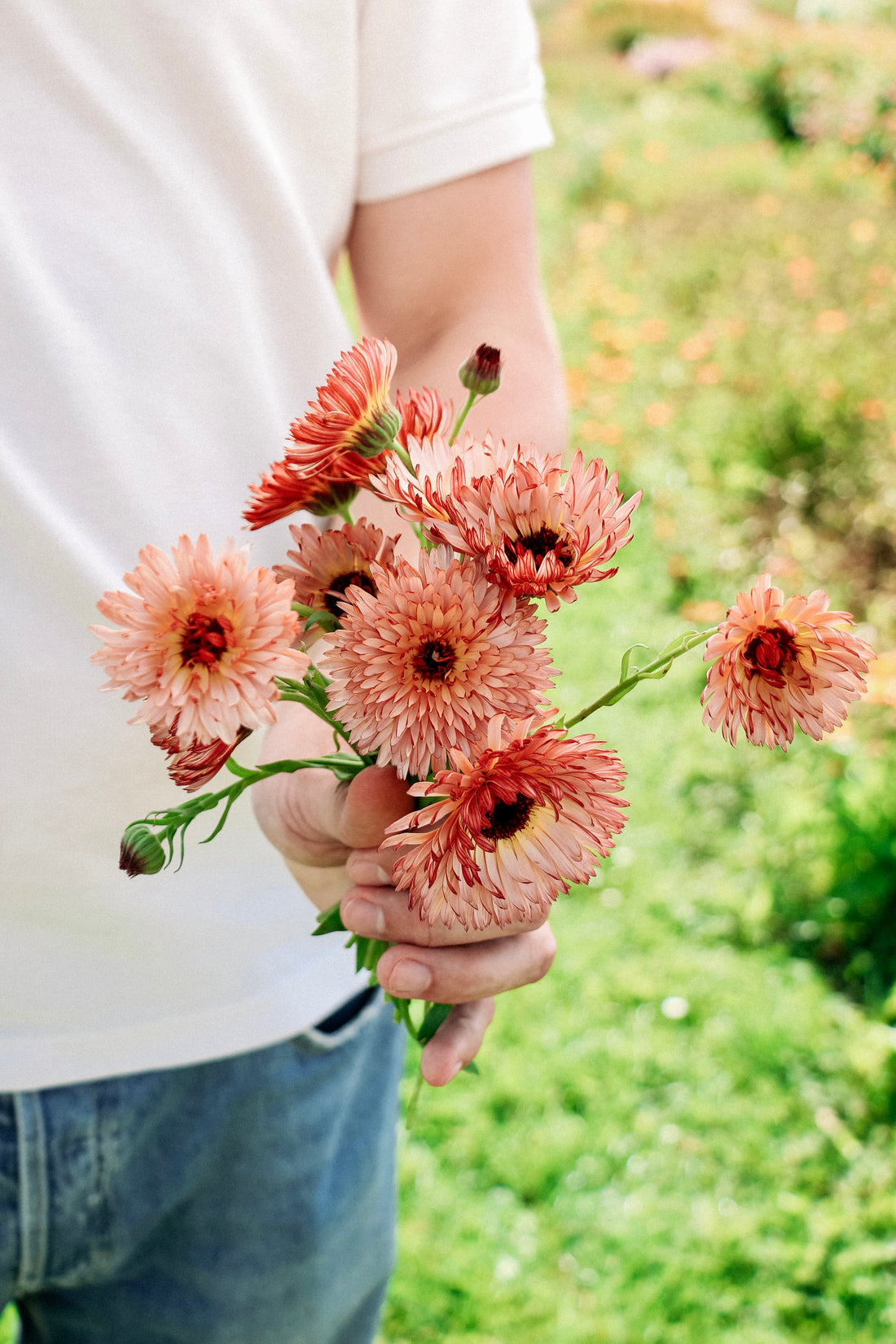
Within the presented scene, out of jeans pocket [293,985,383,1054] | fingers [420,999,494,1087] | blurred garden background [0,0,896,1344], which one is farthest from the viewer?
blurred garden background [0,0,896,1344]

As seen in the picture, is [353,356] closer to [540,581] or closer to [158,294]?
[540,581]

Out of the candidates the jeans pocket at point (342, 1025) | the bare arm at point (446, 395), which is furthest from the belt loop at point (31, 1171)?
the bare arm at point (446, 395)

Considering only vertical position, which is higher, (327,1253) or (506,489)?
(506,489)

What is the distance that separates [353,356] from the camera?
0.54 m

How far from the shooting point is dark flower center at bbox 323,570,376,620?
572 millimetres

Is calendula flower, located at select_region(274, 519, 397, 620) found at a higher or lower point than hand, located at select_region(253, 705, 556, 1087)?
higher

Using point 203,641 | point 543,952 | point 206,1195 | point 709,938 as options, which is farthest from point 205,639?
point 709,938

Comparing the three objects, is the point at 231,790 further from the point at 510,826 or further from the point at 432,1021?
the point at 432,1021

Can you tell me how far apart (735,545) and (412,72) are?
106 inches

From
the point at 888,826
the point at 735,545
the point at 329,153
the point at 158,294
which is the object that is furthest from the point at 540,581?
the point at 735,545

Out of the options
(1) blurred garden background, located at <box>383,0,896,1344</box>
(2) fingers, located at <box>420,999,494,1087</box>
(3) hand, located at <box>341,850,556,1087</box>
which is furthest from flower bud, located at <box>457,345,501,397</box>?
(1) blurred garden background, located at <box>383,0,896,1344</box>

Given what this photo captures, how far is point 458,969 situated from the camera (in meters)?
0.64

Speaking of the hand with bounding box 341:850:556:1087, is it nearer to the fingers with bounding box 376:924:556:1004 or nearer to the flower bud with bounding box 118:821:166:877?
the fingers with bounding box 376:924:556:1004

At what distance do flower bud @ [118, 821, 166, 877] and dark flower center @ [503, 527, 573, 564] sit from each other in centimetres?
23
